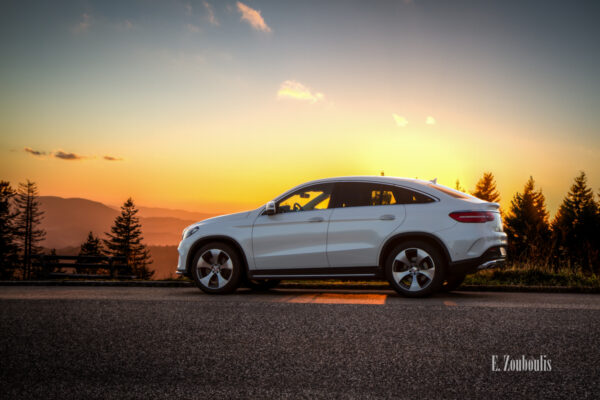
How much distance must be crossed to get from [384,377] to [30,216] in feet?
322

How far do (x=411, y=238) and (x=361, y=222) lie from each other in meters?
0.78

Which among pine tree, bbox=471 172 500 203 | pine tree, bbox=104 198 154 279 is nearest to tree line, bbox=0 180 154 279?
pine tree, bbox=104 198 154 279

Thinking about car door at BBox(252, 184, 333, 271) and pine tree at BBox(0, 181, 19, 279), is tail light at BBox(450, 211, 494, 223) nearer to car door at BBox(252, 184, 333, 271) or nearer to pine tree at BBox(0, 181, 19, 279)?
car door at BBox(252, 184, 333, 271)

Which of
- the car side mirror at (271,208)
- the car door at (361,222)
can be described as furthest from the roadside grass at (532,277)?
the car side mirror at (271,208)

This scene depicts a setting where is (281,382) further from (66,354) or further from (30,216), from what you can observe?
(30,216)

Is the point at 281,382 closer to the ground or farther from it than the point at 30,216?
closer to the ground

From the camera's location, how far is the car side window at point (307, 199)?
805cm

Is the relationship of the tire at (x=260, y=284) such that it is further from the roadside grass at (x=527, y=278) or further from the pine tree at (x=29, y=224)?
the pine tree at (x=29, y=224)

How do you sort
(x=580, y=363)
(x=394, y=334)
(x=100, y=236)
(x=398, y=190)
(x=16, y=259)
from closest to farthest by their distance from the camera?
1. (x=580, y=363)
2. (x=394, y=334)
3. (x=398, y=190)
4. (x=16, y=259)
5. (x=100, y=236)

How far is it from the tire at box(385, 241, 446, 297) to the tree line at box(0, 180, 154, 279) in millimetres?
69918

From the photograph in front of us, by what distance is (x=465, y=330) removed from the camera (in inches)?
168

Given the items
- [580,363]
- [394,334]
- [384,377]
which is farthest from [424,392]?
[580,363]

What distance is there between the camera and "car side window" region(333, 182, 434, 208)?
25.0 ft

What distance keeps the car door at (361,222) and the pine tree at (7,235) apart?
82251 mm
